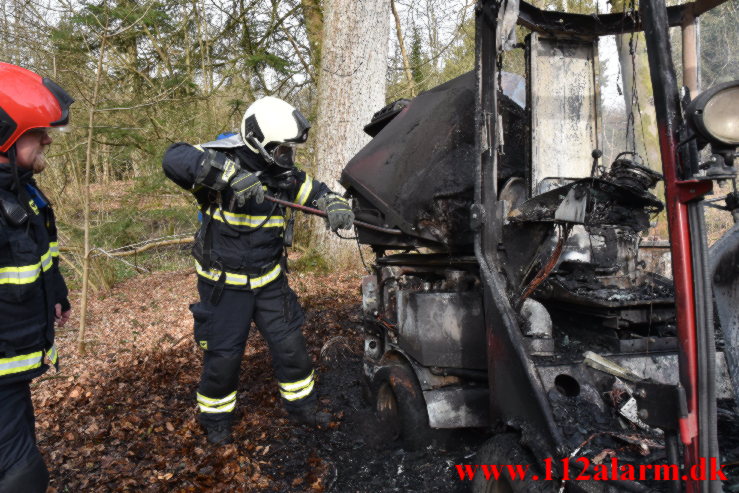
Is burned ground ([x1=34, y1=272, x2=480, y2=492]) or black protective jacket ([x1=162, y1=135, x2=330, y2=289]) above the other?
black protective jacket ([x1=162, y1=135, x2=330, y2=289])

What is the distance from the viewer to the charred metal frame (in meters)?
1.46

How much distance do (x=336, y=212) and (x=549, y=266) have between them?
152 cm

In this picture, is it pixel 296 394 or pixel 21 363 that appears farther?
pixel 296 394

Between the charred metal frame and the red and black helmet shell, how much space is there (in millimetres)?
1961

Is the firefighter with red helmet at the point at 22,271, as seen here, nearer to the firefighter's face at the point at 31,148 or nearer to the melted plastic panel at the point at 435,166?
the firefighter's face at the point at 31,148

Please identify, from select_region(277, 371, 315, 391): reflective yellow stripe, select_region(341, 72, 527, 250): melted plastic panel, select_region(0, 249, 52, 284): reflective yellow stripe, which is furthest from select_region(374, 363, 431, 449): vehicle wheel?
select_region(0, 249, 52, 284): reflective yellow stripe

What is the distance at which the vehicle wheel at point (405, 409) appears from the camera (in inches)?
118

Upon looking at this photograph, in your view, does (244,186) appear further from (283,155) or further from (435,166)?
(435,166)

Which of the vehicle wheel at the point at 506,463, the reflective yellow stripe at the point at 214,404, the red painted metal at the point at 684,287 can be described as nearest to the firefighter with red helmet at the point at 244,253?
the reflective yellow stripe at the point at 214,404

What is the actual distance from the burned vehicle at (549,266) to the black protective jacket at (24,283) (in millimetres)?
1831

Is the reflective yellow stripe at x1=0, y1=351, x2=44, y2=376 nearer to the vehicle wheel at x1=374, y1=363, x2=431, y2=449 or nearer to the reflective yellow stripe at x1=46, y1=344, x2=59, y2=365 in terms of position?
the reflective yellow stripe at x1=46, y1=344, x2=59, y2=365

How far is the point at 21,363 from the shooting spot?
2.15m

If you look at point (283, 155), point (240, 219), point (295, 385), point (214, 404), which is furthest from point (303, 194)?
point (214, 404)

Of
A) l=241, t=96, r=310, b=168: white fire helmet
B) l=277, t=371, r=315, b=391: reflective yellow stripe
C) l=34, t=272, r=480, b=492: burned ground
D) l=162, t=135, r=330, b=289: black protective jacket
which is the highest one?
l=241, t=96, r=310, b=168: white fire helmet
